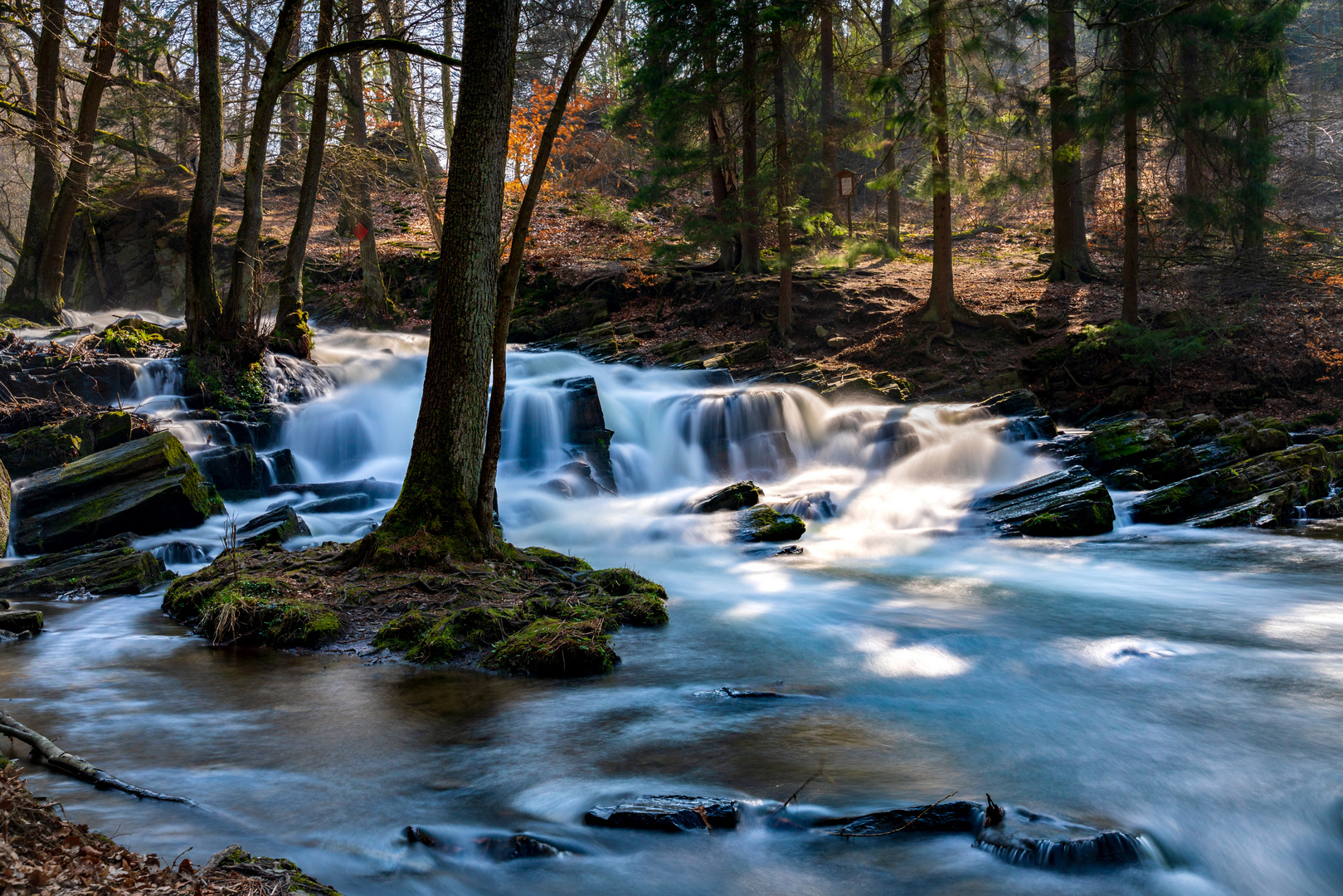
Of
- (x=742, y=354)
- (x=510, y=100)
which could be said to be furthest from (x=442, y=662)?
(x=742, y=354)

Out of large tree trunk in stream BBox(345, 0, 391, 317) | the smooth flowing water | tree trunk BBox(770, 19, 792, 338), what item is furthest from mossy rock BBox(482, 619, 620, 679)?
tree trunk BBox(770, 19, 792, 338)

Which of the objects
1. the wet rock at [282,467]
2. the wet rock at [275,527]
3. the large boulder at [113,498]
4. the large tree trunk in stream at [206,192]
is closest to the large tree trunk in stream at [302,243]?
the large tree trunk in stream at [206,192]

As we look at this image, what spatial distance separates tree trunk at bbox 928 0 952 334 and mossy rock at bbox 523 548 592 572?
40.0ft

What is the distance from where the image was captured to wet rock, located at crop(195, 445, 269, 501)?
38.5 ft

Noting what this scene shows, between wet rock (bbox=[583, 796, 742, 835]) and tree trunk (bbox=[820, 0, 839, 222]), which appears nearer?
Result: wet rock (bbox=[583, 796, 742, 835])

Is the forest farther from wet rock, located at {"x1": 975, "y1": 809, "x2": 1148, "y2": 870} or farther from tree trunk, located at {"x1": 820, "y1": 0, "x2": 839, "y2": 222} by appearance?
tree trunk, located at {"x1": 820, "y1": 0, "x2": 839, "y2": 222}

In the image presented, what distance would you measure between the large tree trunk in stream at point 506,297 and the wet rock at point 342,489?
4876 millimetres

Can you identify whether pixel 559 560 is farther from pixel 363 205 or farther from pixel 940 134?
pixel 363 205

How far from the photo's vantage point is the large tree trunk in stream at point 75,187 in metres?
16.5

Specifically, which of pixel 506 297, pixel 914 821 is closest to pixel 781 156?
pixel 506 297

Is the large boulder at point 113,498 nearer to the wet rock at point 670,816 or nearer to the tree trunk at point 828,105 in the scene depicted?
the wet rock at point 670,816

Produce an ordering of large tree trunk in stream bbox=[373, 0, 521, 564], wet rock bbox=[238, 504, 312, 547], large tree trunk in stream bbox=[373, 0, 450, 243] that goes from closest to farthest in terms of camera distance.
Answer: large tree trunk in stream bbox=[373, 0, 521, 564]
wet rock bbox=[238, 504, 312, 547]
large tree trunk in stream bbox=[373, 0, 450, 243]

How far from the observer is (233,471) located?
11.9 metres

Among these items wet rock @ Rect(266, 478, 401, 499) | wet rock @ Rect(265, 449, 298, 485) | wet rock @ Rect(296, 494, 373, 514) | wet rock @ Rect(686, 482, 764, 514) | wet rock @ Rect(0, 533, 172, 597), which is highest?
wet rock @ Rect(265, 449, 298, 485)
